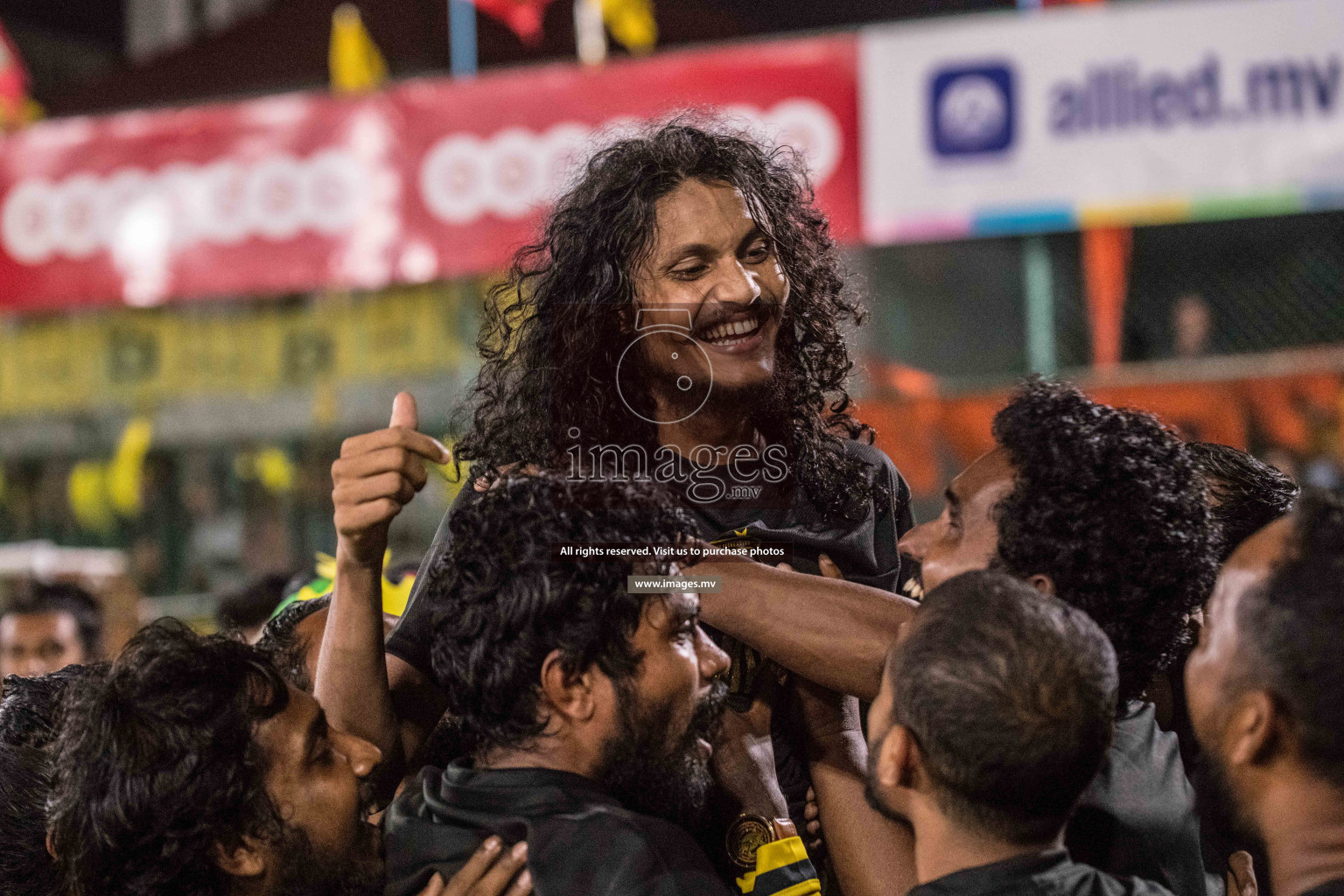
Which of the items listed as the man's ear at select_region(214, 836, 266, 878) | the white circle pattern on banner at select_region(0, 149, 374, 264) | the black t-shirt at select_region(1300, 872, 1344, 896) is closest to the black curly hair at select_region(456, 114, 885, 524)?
the man's ear at select_region(214, 836, 266, 878)

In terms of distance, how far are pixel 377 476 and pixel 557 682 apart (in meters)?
0.40

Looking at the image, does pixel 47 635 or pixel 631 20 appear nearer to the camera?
pixel 47 635

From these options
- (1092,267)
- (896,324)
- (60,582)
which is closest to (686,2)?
(896,324)

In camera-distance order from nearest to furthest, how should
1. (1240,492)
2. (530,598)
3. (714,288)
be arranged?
(530,598) < (714,288) < (1240,492)

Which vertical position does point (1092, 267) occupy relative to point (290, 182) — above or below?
below

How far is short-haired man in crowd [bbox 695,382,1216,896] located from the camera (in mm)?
1968

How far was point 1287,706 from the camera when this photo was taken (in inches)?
63.7

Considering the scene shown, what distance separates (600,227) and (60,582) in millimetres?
4267

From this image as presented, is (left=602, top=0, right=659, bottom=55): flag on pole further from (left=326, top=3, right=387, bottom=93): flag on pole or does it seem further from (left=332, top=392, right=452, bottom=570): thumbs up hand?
(left=332, top=392, right=452, bottom=570): thumbs up hand

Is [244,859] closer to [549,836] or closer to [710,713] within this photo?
[549,836]

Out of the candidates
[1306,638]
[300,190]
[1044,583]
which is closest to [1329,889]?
[1306,638]

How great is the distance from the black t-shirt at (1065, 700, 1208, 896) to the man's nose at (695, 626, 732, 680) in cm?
57

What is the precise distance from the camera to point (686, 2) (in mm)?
10539

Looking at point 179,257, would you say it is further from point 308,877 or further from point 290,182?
point 308,877
